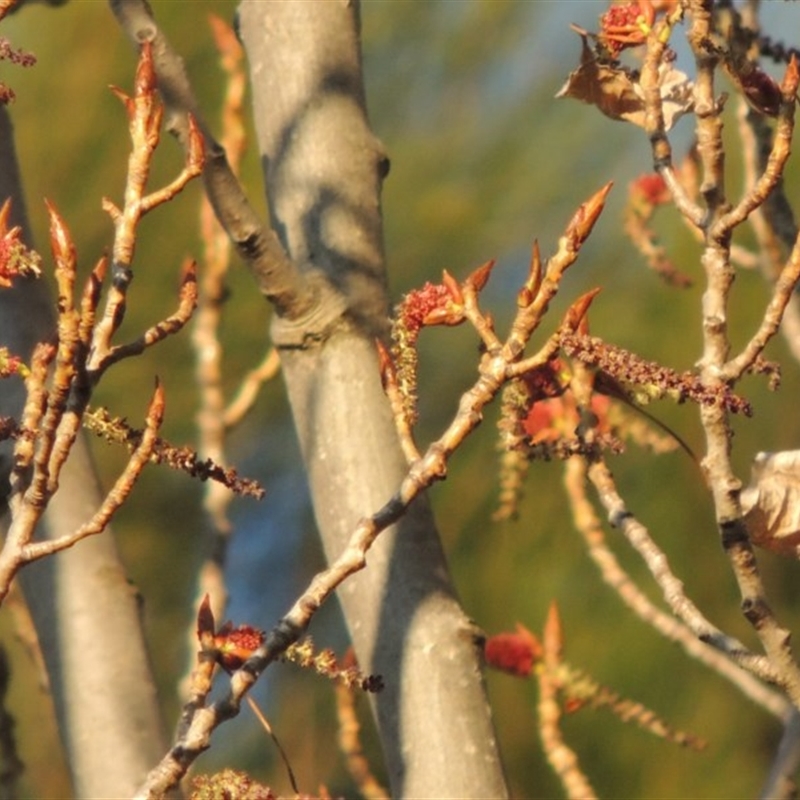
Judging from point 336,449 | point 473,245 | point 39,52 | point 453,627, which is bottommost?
point 453,627

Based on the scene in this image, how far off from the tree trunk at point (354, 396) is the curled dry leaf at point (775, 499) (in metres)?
0.24

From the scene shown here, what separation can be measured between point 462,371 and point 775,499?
3.42 feet

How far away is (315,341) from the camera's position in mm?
1007

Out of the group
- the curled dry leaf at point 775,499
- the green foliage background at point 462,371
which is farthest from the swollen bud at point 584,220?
the green foliage background at point 462,371

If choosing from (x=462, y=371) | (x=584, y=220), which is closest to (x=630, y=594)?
(x=584, y=220)

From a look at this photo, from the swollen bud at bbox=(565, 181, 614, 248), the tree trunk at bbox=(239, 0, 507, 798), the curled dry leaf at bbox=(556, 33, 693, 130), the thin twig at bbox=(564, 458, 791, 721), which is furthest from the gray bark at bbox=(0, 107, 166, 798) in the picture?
the swollen bud at bbox=(565, 181, 614, 248)

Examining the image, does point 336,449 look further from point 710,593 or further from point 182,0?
point 182,0

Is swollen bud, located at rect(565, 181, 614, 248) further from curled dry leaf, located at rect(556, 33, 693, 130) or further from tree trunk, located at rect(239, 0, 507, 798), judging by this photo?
tree trunk, located at rect(239, 0, 507, 798)

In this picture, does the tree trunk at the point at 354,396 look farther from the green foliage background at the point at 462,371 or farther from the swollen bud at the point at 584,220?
the green foliage background at the point at 462,371

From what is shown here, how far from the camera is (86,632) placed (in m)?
1.09

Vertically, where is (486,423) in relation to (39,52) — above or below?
below

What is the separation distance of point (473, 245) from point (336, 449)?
0.88 metres

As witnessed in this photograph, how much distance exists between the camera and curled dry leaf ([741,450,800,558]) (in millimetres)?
754

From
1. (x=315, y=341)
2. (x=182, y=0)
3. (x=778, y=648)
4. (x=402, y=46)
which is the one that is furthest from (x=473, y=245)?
(x=778, y=648)
